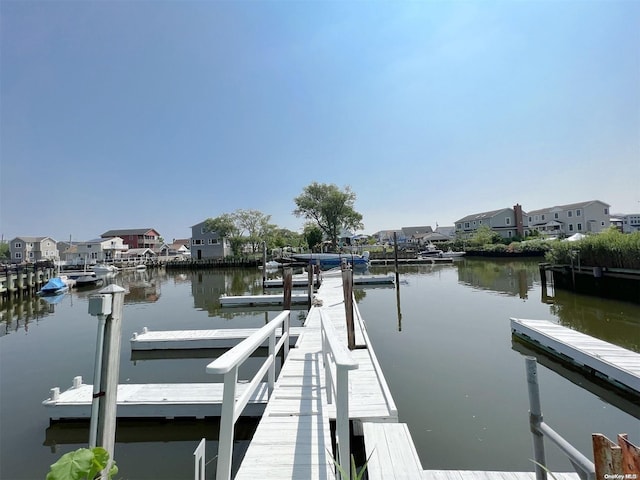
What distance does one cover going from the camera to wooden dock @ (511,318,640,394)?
5195 millimetres

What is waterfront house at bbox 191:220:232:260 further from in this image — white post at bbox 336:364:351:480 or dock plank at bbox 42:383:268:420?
white post at bbox 336:364:351:480

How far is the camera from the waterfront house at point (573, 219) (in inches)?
1718

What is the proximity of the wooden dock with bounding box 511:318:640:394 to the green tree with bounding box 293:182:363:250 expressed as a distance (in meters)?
36.9

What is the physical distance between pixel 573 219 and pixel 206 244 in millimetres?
54859

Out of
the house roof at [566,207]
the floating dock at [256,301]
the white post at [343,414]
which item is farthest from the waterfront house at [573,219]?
the white post at [343,414]

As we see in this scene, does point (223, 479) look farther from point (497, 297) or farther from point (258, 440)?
point (497, 297)

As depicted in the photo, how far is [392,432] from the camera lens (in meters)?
3.46

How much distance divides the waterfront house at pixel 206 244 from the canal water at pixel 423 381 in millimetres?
32503

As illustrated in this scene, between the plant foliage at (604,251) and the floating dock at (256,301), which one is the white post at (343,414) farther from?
the plant foliage at (604,251)

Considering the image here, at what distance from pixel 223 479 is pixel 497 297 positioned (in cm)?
1527

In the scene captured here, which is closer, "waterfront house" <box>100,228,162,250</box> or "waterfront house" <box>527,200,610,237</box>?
"waterfront house" <box>527,200,610,237</box>

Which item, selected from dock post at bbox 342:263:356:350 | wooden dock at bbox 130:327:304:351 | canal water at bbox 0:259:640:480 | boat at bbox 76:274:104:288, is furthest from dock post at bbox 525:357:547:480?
boat at bbox 76:274:104:288

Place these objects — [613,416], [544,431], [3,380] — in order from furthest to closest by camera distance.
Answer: [3,380], [613,416], [544,431]

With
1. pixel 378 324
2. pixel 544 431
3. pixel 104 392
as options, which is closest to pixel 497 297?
pixel 378 324
